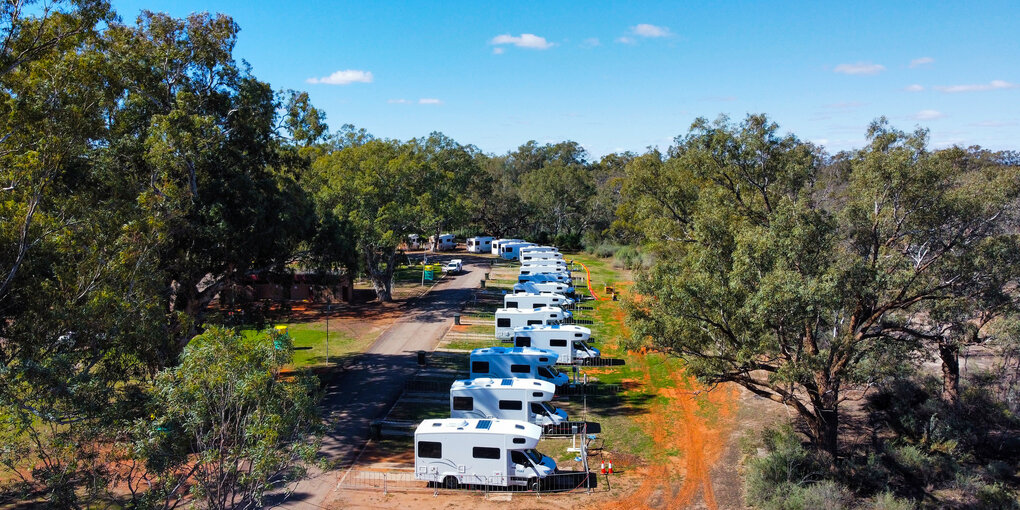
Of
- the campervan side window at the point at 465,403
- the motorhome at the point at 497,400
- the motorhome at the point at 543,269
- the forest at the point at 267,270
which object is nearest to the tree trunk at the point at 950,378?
the forest at the point at 267,270

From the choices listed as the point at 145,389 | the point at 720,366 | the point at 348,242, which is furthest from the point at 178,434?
the point at 348,242

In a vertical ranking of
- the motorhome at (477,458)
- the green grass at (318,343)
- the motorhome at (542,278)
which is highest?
the motorhome at (542,278)

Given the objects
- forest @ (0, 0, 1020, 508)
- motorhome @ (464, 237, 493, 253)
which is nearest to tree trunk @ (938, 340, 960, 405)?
forest @ (0, 0, 1020, 508)

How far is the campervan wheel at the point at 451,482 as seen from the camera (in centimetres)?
1655

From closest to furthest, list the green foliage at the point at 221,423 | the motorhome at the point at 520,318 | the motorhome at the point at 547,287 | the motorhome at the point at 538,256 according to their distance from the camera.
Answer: the green foliage at the point at 221,423 < the motorhome at the point at 520,318 < the motorhome at the point at 547,287 < the motorhome at the point at 538,256

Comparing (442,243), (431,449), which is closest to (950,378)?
(431,449)

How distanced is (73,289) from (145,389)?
11.1 feet

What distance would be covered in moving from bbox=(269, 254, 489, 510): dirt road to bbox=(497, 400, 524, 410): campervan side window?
4648 mm

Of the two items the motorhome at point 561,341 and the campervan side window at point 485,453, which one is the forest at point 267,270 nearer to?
the campervan side window at point 485,453

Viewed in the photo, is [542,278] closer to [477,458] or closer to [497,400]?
[497,400]

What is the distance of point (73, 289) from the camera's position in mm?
12805

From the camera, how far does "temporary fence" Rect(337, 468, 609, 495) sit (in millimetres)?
16422

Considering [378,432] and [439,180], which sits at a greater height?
[439,180]

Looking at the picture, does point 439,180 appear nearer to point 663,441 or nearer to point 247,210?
point 247,210
